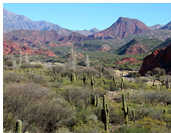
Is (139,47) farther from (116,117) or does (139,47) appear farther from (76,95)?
(116,117)

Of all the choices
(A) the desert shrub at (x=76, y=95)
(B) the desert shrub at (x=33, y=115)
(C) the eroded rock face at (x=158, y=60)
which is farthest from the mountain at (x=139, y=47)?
(B) the desert shrub at (x=33, y=115)

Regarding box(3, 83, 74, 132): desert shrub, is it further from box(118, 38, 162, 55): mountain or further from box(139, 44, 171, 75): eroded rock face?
box(118, 38, 162, 55): mountain

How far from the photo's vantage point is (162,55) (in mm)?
59938

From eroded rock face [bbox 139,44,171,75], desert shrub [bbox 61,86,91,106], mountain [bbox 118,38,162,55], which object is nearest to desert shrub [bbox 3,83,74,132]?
desert shrub [bbox 61,86,91,106]

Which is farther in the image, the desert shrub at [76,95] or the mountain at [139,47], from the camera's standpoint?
the mountain at [139,47]

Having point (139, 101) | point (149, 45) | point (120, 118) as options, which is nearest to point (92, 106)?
point (120, 118)

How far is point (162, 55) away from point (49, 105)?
55.0 metres

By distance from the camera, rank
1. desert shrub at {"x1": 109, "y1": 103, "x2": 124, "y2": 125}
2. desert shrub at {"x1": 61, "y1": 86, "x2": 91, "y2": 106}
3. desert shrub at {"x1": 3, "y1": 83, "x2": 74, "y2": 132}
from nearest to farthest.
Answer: desert shrub at {"x1": 3, "y1": 83, "x2": 74, "y2": 132}, desert shrub at {"x1": 109, "y1": 103, "x2": 124, "y2": 125}, desert shrub at {"x1": 61, "y1": 86, "x2": 91, "y2": 106}

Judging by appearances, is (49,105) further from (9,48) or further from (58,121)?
(9,48)

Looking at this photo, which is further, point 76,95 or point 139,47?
point 139,47

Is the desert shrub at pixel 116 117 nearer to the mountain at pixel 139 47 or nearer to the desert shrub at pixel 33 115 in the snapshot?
the desert shrub at pixel 33 115

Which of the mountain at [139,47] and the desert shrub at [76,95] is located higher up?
the mountain at [139,47]

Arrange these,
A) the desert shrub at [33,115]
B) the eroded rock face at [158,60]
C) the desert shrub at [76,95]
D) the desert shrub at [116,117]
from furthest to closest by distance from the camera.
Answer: the eroded rock face at [158,60]
the desert shrub at [76,95]
the desert shrub at [116,117]
the desert shrub at [33,115]

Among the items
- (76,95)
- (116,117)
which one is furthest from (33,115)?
(76,95)
